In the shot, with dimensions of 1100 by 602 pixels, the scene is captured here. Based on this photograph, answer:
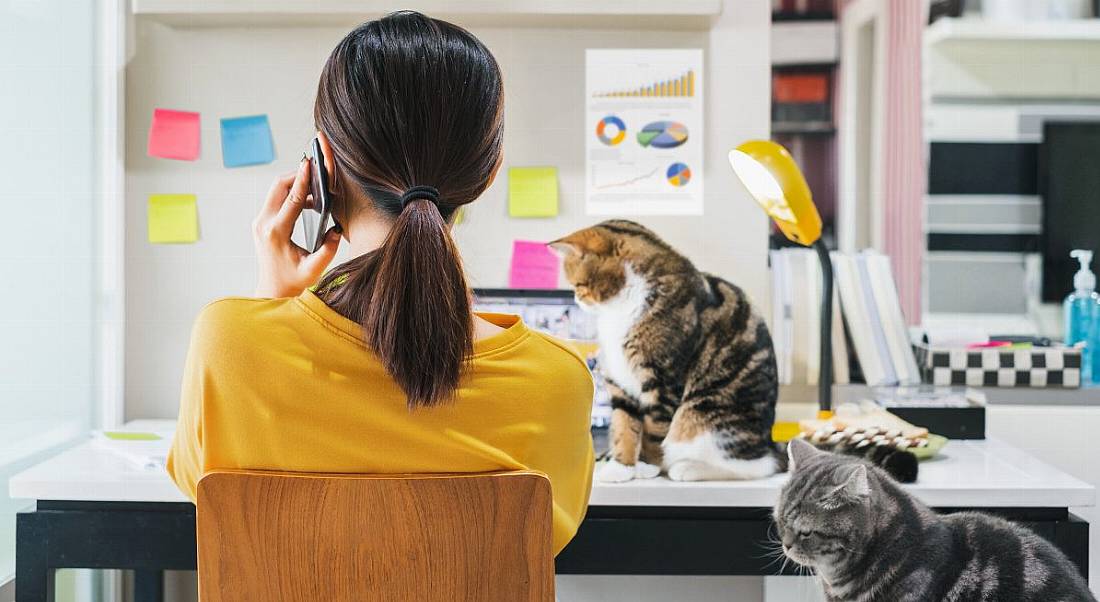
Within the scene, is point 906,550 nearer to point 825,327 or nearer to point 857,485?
point 857,485

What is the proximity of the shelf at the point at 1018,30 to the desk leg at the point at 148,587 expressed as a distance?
2921 mm

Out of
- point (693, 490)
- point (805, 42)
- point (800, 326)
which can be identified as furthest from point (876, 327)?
point (805, 42)

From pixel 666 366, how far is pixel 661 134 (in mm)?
619

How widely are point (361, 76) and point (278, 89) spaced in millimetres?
1134

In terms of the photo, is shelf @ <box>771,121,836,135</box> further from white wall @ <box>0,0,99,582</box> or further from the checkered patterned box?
white wall @ <box>0,0,99,582</box>

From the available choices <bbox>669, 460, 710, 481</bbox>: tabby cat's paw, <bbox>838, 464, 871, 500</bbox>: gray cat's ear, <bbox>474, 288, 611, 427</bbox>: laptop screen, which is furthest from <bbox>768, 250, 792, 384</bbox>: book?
<bbox>838, 464, 871, 500</bbox>: gray cat's ear

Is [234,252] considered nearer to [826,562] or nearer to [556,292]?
[556,292]

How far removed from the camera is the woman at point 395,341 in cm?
75

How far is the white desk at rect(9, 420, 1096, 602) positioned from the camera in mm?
1324

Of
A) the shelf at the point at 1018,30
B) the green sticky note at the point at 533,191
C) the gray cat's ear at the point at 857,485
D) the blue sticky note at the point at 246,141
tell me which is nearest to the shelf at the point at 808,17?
the shelf at the point at 1018,30

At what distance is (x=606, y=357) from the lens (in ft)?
4.71

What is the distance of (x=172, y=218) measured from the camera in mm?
1852

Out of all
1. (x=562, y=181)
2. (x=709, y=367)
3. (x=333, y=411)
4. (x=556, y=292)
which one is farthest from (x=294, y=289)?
(x=562, y=181)

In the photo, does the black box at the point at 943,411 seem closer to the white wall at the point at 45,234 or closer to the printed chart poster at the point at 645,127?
the printed chart poster at the point at 645,127
